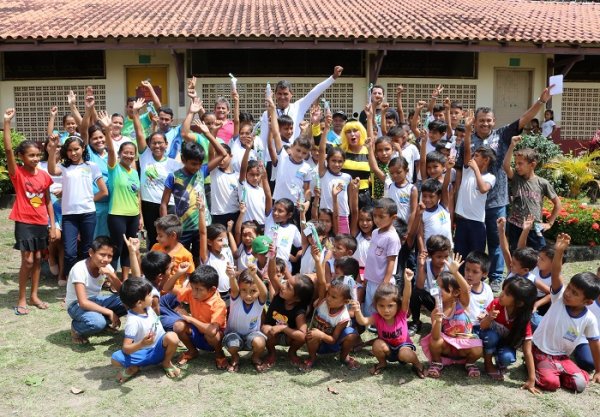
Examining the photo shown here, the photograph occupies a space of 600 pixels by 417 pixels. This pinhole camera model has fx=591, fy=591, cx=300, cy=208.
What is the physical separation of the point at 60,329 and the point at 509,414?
3470 mm

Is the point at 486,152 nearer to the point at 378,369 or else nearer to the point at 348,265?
the point at 348,265

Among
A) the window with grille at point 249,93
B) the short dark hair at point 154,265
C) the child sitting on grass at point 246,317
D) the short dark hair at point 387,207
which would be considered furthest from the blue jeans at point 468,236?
the window with grille at point 249,93

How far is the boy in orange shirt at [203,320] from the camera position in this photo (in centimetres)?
411

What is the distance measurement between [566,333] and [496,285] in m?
1.80

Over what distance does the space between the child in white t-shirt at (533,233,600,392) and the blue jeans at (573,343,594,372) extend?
96mm

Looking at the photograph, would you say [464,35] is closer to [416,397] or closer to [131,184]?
[131,184]

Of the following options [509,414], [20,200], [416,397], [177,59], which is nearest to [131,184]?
[20,200]

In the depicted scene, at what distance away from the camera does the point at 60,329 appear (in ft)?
15.9

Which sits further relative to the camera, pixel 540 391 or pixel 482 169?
pixel 482 169

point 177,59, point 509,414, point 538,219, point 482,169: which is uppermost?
point 177,59

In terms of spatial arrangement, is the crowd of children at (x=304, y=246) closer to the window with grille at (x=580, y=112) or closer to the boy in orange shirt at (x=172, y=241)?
the boy in orange shirt at (x=172, y=241)

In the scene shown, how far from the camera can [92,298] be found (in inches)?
181

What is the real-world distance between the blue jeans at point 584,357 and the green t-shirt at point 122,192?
12.8 feet

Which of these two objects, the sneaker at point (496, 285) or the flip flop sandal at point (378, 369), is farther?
the sneaker at point (496, 285)
